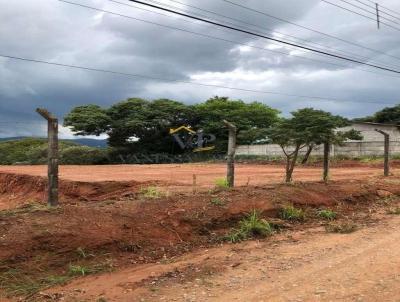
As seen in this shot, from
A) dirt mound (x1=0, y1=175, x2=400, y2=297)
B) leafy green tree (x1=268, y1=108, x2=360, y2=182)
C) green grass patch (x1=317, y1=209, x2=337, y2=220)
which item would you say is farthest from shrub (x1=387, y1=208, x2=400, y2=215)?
leafy green tree (x1=268, y1=108, x2=360, y2=182)

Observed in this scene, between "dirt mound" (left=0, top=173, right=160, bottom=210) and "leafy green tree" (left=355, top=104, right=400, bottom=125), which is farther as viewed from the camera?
"leafy green tree" (left=355, top=104, right=400, bottom=125)

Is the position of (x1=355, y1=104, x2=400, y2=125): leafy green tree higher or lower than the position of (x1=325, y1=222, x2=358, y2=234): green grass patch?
higher

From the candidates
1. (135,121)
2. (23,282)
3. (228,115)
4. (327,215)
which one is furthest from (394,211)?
(228,115)

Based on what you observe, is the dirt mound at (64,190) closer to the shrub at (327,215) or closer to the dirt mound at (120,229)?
the dirt mound at (120,229)

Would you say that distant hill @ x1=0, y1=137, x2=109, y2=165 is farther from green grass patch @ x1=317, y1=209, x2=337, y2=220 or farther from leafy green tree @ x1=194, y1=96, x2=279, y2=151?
green grass patch @ x1=317, y1=209, x2=337, y2=220

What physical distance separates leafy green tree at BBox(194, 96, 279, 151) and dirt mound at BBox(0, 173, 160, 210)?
1303 inches

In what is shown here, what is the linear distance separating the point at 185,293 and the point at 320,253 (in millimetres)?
2780

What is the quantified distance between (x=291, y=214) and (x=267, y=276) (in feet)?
14.0

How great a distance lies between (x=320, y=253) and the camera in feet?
26.4

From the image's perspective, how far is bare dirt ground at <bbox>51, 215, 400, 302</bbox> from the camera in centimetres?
599

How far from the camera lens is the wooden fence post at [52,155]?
8938mm

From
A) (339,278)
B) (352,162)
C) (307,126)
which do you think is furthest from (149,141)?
(339,278)

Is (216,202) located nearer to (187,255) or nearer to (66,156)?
(187,255)

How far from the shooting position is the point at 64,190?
17.5 metres
